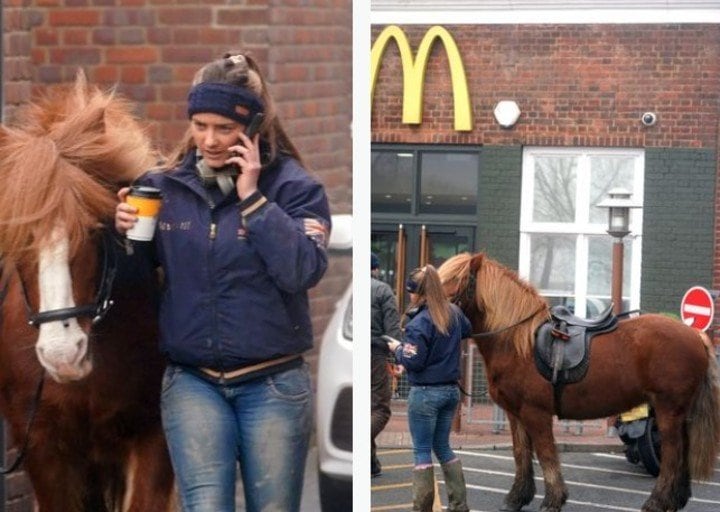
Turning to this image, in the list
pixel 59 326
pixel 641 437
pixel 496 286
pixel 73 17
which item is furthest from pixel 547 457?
pixel 73 17

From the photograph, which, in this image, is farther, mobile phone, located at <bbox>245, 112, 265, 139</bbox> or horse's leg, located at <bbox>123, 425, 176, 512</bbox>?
horse's leg, located at <bbox>123, 425, 176, 512</bbox>

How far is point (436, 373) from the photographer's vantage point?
2416 mm

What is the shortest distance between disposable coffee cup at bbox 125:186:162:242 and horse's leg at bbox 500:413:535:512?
3.62ft

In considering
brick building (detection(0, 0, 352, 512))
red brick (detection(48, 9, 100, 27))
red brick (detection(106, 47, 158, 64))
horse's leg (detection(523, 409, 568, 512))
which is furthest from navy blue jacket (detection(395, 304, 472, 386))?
red brick (detection(48, 9, 100, 27))

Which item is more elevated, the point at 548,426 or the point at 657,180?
the point at 657,180

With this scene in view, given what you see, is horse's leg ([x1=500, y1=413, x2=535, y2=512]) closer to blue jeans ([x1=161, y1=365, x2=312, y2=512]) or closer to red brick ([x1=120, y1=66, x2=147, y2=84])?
blue jeans ([x1=161, y1=365, x2=312, y2=512])

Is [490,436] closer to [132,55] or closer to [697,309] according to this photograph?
[697,309]

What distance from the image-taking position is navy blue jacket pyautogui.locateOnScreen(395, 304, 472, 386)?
2334mm

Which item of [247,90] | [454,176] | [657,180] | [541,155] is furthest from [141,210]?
[657,180]

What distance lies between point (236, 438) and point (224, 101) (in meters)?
0.60

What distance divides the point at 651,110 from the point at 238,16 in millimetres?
960

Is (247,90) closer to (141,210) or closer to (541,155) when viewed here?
(141,210)

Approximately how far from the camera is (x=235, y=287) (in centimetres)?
178

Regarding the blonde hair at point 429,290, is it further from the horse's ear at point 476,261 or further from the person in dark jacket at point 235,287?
the person in dark jacket at point 235,287
